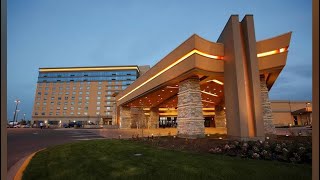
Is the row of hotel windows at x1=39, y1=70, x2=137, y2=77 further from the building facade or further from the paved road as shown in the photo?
the building facade

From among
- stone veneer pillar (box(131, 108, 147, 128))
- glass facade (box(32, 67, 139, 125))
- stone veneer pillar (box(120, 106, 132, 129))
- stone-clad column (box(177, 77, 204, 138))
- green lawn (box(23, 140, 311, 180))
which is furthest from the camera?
glass facade (box(32, 67, 139, 125))

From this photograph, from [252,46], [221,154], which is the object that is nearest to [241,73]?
[252,46]

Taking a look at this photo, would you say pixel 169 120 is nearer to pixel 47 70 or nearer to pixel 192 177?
pixel 192 177

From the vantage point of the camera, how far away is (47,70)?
128375mm

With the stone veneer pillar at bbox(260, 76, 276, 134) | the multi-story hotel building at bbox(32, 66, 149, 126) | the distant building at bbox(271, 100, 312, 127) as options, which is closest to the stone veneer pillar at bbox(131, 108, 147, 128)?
the stone veneer pillar at bbox(260, 76, 276, 134)

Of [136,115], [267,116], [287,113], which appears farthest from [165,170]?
[287,113]

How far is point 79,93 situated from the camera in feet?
401

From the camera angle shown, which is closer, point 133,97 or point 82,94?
point 133,97

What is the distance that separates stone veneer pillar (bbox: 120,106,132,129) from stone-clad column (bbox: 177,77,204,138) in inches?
1338

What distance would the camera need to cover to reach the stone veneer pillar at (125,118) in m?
55.8

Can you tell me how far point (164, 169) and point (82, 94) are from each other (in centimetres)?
12210

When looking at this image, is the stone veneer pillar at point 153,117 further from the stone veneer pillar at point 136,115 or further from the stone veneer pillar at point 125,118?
the stone veneer pillar at point 125,118

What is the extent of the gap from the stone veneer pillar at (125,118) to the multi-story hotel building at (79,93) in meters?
59.6

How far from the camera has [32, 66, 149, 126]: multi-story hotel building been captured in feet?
388
